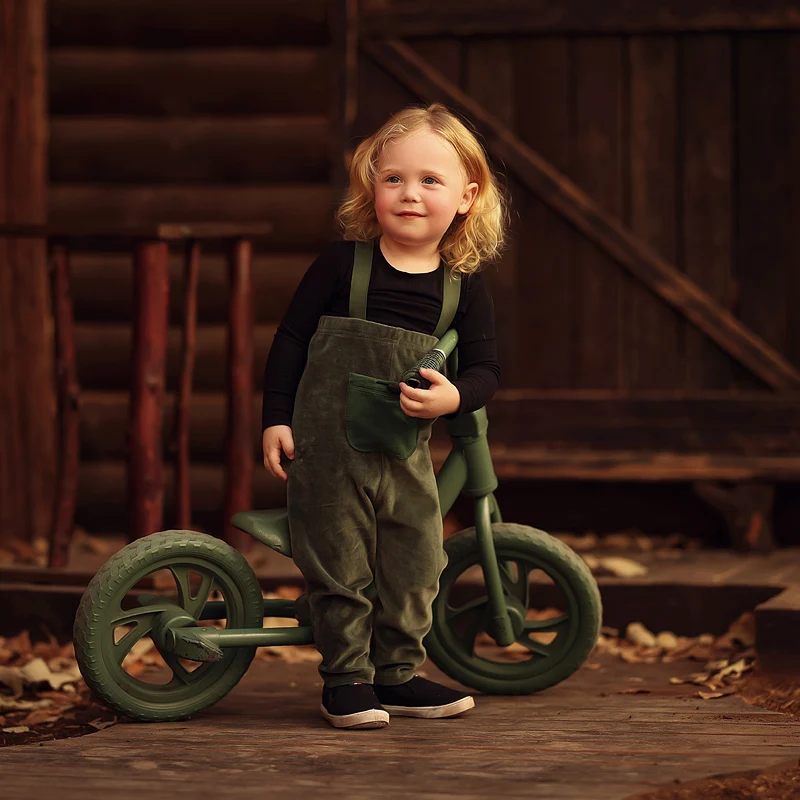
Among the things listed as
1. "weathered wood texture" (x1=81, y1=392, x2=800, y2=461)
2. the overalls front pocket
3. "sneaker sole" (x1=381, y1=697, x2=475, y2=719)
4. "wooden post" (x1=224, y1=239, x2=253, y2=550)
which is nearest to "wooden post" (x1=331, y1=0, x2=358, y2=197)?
"wooden post" (x1=224, y1=239, x2=253, y2=550)

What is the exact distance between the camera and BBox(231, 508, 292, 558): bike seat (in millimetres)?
3730

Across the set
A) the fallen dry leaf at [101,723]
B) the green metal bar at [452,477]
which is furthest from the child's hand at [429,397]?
the fallen dry leaf at [101,723]

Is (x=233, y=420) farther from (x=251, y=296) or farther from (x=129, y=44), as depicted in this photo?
(x=129, y=44)

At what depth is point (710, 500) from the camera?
19.0 feet

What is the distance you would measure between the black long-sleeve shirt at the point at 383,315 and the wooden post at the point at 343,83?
2330mm

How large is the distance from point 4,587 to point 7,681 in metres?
0.65

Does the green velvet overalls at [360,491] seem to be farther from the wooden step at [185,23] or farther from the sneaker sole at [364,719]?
the wooden step at [185,23]

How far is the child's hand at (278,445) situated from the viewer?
12.3 ft

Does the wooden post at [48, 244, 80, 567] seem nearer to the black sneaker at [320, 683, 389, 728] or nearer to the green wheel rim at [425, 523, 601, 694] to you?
the green wheel rim at [425, 523, 601, 694]

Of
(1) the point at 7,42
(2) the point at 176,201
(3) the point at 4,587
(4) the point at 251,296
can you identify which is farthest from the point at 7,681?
(1) the point at 7,42

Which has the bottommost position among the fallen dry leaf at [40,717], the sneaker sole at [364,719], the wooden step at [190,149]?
the fallen dry leaf at [40,717]

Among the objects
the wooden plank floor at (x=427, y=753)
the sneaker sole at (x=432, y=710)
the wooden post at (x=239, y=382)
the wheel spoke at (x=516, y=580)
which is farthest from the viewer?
the wooden post at (x=239, y=382)

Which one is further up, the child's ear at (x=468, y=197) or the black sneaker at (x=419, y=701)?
the child's ear at (x=468, y=197)

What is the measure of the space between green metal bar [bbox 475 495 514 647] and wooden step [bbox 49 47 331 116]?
2.65 meters
